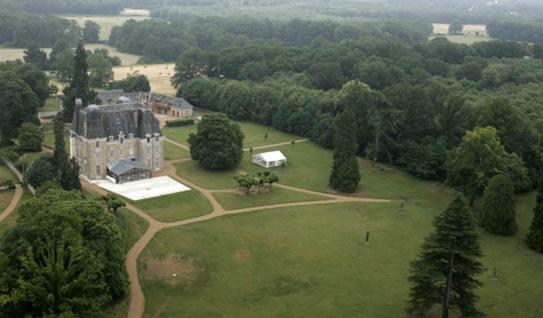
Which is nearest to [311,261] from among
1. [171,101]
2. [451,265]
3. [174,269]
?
[174,269]

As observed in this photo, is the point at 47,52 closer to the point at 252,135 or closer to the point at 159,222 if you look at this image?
the point at 252,135

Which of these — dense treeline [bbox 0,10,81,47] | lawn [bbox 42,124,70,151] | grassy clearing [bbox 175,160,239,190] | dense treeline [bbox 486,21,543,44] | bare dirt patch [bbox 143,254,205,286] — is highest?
dense treeline [bbox 486,21,543,44]

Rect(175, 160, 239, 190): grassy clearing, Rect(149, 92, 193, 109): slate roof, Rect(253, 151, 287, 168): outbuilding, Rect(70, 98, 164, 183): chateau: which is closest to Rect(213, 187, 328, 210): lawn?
Rect(175, 160, 239, 190): grassy clearing

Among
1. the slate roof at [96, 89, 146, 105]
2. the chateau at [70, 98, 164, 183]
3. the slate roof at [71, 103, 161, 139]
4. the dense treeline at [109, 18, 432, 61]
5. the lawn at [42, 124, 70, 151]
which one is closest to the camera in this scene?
the slate roof at [71, 103, 161, 139]

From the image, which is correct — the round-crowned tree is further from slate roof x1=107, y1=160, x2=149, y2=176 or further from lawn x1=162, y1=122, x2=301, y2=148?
lawn x1=162, y1=122, x2=301, y2=148

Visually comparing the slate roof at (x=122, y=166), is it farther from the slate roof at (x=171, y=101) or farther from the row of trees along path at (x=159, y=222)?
the slate roof at (x=171, y=101)

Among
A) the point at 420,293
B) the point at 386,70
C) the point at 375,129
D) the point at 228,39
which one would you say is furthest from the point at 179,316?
the point at 228,39

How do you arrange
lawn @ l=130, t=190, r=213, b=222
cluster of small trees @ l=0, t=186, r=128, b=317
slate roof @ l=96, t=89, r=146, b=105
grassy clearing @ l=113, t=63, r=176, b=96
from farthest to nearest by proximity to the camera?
grassy clearing @ l=113, t=63, r=176, b=96 < slate roof @ l=96, t=89, r=146, b=105 < lawn @ l=130, t=190, r=213, b=222 < cluster of small trees @ l=0, t=186, r=128, b=317

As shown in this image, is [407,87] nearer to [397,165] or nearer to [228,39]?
[397,165]
